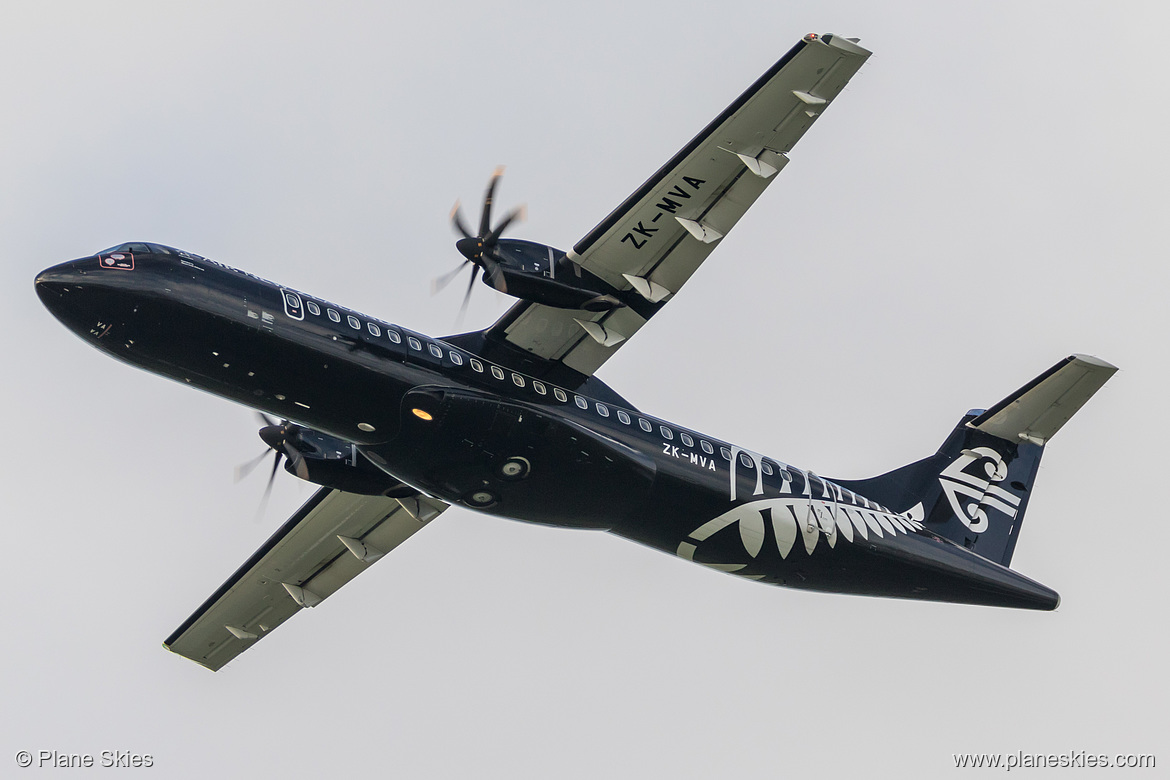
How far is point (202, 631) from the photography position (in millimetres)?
25859

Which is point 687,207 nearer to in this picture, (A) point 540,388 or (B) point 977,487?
(A) point 540,388

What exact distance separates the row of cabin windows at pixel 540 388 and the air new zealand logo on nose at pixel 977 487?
4522 millimetres

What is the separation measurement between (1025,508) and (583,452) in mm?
10053

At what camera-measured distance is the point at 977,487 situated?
85.5ft

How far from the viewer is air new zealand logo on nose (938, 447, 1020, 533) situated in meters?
25.8

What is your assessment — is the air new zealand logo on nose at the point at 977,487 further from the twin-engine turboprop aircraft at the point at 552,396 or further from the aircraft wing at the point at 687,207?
the aircraft wing at the point at 687,207

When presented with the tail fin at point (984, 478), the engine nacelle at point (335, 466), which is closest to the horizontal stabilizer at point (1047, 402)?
the tail fin at point (984, 478)

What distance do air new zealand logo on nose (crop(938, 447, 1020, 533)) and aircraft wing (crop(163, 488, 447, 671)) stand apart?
9577 mm

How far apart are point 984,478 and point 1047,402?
2.22m

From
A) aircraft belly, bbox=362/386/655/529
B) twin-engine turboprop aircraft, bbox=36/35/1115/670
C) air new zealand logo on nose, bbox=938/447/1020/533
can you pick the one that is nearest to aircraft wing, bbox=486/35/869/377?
twin-engine turboprop aircraft, bbox=36/35/1115/670

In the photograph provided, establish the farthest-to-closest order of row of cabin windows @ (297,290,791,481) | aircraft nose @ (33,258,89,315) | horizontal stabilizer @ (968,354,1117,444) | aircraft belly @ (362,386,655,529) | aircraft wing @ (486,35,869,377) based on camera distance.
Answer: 1. horizontal stabilizer @ (968,354,1117,444)
2. aircraft belly @ (362,386,655,529)
3. row of cabin windows @ (297,290,791,481)
4. aircraft wing @ (486,35,869,377)
5. aircraft nose @ (33,258,89,315)

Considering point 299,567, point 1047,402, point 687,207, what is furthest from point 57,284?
point 1047,402

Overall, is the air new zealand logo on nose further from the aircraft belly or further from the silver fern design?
the aircraft belly

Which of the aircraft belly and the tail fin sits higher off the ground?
the tail fin
